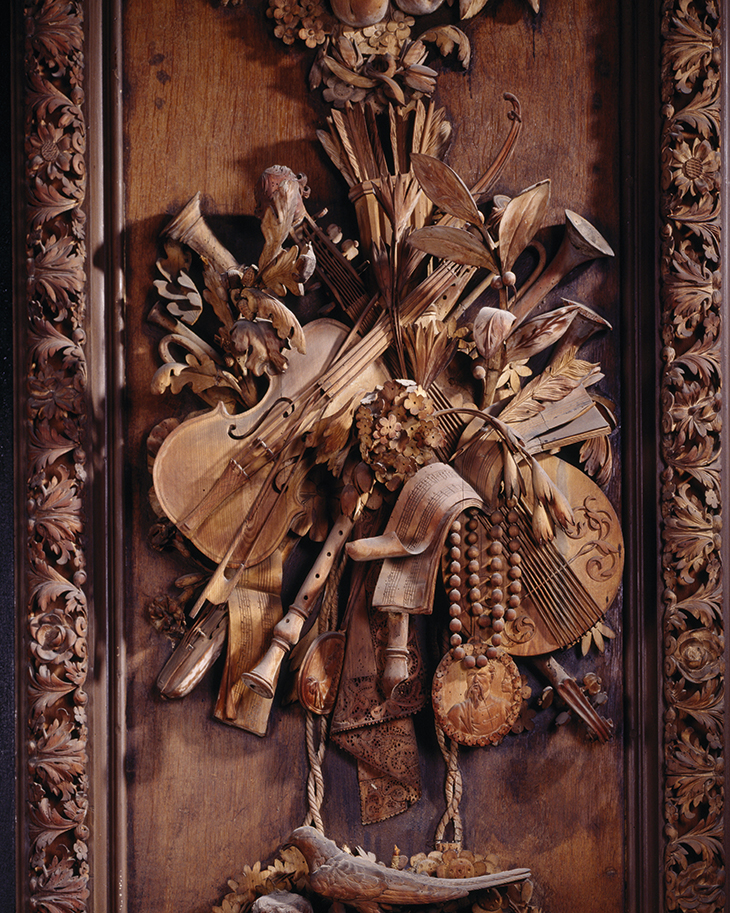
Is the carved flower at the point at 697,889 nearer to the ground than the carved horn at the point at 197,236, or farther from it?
nearer to the ground

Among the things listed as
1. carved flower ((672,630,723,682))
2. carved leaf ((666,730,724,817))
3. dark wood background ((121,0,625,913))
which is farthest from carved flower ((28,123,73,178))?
carved leaf ((666,730,724,817))

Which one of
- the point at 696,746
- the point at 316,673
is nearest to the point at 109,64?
the point at 316,673

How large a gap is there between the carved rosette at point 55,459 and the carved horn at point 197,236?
0.56 ft

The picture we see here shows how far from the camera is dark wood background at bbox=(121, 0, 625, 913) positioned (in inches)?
57.7

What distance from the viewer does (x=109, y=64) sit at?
58.6 inches

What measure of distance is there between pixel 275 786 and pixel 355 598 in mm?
366

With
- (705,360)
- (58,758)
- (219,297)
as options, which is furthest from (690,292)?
(58,758)

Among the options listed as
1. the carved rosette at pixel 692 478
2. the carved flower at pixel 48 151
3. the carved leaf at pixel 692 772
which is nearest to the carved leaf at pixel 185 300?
the carved flower at pixel 48 151

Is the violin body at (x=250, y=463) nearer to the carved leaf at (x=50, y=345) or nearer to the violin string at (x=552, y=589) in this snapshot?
the carved leaf at (x=50, y=345)

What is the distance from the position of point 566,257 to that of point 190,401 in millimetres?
734

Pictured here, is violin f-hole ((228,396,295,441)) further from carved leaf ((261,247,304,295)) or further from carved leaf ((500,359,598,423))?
carved leaf ((500,359,598,423))

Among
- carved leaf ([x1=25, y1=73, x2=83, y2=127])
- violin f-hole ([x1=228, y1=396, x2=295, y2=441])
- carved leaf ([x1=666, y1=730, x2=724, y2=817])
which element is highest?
carved leaf ([x1=25, y1=73, x2=83, y2=127])

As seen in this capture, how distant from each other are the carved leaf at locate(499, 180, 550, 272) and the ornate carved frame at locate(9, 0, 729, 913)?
0.21 metres

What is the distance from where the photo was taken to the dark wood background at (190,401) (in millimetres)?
1465
